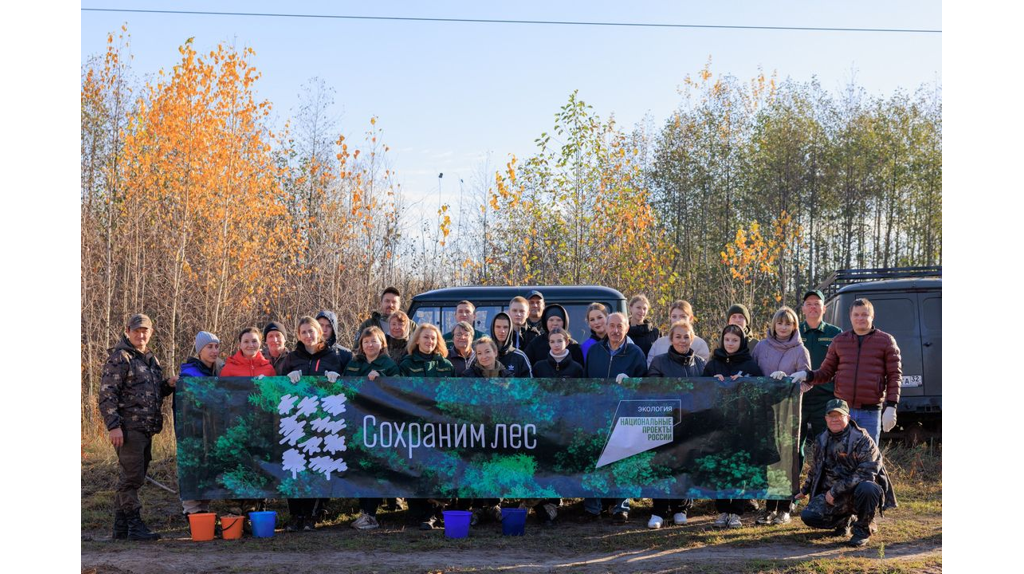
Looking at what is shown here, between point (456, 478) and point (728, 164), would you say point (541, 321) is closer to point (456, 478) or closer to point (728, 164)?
point (456, 478)

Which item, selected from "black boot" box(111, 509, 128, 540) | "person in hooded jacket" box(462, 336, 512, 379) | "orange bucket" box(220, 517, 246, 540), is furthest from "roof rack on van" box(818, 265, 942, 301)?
"black boot" box(111, 509, 128, 540)

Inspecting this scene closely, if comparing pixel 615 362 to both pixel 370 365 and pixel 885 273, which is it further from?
pixel 885 273

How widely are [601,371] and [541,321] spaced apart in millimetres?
1507

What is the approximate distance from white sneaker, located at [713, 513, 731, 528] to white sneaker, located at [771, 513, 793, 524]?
0.43 meters

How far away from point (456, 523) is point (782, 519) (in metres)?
2.91

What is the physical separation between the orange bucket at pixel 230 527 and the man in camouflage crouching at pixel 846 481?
4770 millimetres

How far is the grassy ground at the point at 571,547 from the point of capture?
21.8ft

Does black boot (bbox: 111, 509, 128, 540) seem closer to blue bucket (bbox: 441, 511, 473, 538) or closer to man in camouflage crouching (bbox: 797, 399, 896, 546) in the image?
blue bucket (bbox: 441, 511, 473, 538)

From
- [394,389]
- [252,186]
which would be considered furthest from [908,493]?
[252,186]

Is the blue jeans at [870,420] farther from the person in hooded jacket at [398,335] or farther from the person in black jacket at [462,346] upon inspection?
the person in hooded jacket at [398,335]

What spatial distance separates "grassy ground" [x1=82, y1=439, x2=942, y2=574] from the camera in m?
6.64

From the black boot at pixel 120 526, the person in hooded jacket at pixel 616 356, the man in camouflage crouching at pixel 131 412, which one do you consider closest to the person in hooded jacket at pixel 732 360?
the person in hooded jacket at pixel 616 356

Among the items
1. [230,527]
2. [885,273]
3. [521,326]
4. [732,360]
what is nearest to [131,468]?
[230,527]

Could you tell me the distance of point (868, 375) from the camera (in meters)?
7.82
